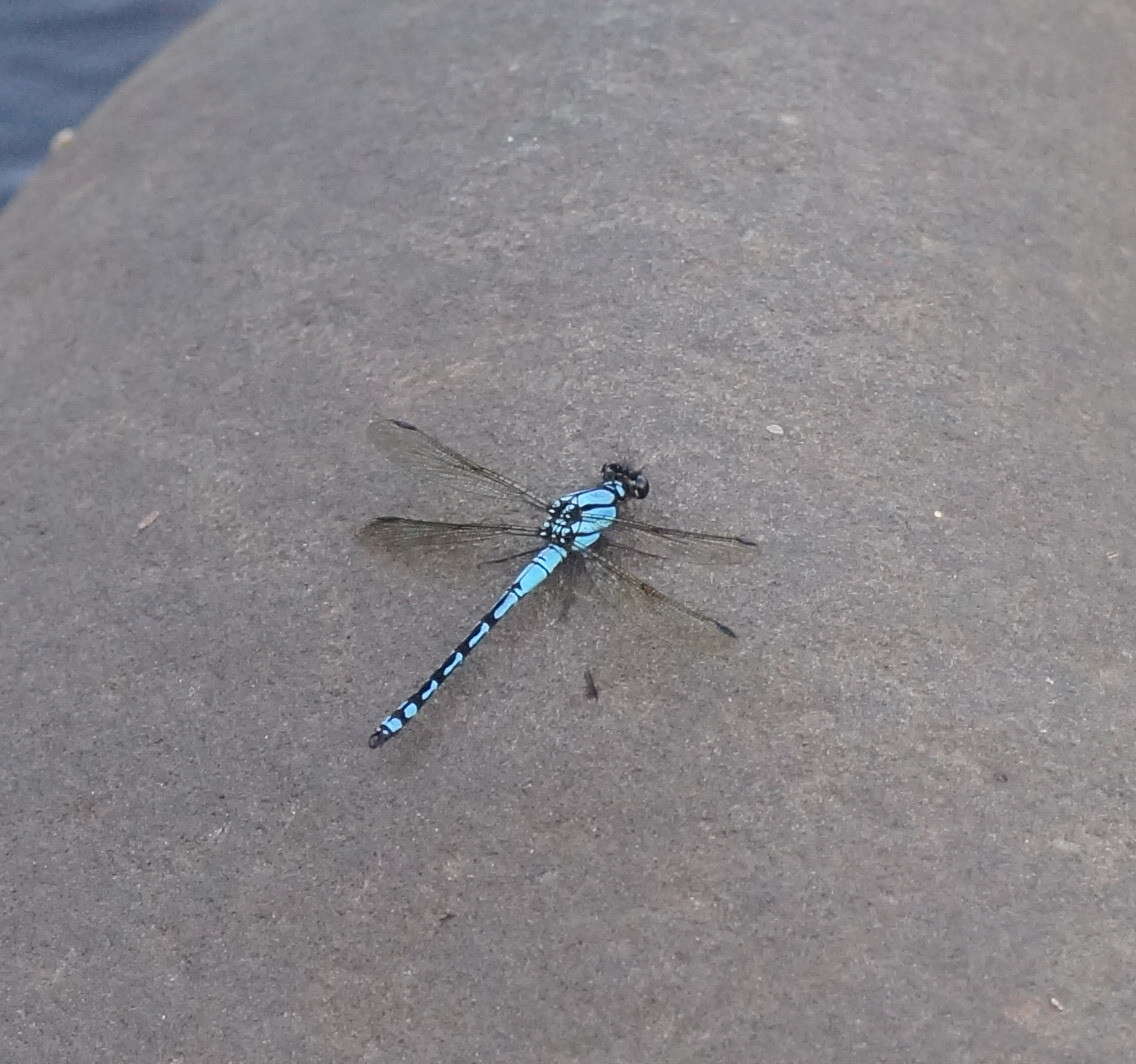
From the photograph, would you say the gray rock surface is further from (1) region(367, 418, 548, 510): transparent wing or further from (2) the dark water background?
(2) the dark water background

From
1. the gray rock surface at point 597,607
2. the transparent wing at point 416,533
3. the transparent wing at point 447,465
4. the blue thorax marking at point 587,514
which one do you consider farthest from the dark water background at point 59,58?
the blue thorax marking at point 587,514

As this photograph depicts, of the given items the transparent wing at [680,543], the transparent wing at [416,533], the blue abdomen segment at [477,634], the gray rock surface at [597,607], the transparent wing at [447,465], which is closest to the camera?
the gray rock surface at [597,607]

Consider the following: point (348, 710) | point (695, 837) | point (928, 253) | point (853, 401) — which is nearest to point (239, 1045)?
point (348, 710)

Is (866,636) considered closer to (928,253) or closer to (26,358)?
(928,253)

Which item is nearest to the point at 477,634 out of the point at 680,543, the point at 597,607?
the point at 597,607

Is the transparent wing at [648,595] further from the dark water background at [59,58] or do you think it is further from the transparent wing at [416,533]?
the dark water background at [59,58]

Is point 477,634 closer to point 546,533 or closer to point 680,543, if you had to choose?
point 546,533

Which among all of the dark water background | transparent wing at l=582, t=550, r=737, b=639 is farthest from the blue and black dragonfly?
the dark water background
